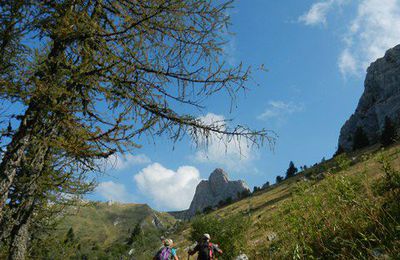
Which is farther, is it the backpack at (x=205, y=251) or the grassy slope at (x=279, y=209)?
the backpack at (x=205, y=251)


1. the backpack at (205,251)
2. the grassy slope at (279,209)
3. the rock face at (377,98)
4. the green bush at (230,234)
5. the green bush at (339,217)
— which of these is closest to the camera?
the green bush at (339,217)

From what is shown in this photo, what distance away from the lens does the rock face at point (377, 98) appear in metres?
100

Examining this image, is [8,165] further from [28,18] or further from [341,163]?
[341,163]

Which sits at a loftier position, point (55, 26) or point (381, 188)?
point (55, 26)

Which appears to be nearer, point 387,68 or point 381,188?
point 381,188

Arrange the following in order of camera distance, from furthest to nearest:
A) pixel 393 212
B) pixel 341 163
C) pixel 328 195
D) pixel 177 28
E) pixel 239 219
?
1. pixel 239 219
2. pixel 341 163
3. pixel 328 195
4. pixel 393 212
5. pixel 177 28

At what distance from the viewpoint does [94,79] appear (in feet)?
12.6

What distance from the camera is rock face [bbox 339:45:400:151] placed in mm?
100375

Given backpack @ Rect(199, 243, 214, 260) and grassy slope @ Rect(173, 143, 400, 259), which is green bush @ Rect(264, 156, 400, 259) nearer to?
grassy slope @ Rect(173, 143, 400, 259)

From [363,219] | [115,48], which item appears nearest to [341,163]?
[363,219]

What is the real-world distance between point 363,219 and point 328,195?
2.80 ft

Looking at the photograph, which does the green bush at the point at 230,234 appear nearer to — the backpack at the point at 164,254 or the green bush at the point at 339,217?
the backpack at the point at 164,254

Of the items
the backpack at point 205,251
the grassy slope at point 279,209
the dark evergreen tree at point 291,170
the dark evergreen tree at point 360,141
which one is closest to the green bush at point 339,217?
the grassy slope at point 279,209

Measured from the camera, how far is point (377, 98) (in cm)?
11512
